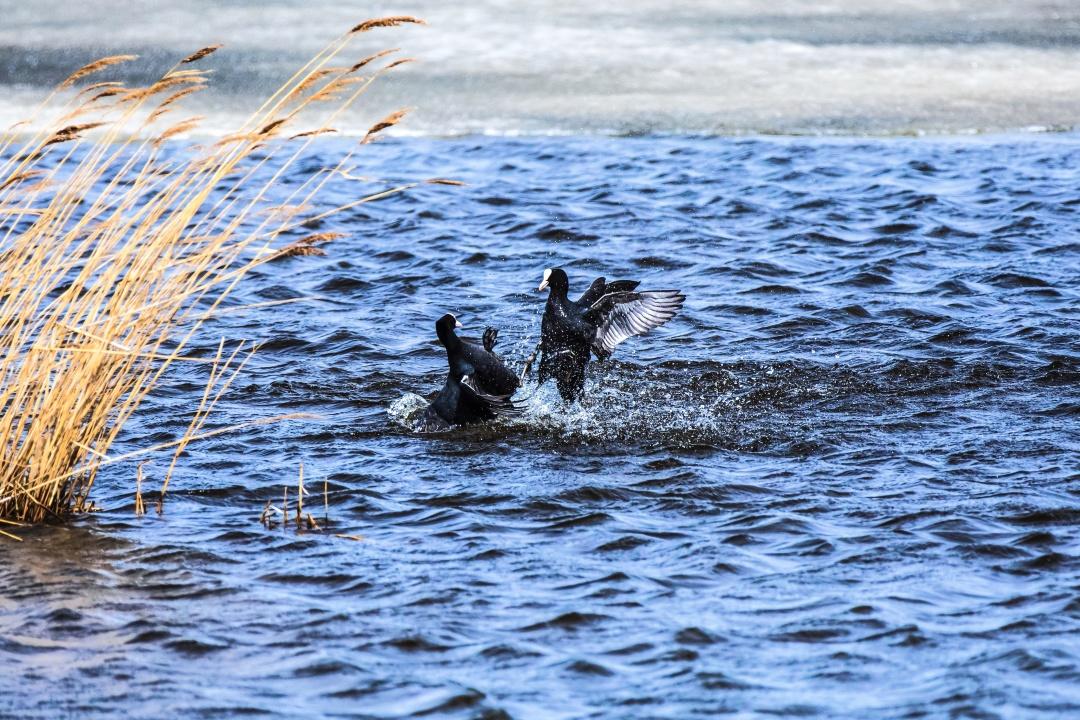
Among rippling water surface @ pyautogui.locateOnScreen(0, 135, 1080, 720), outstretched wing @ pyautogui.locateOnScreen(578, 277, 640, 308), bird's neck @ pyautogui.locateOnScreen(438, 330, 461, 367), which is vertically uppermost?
outstretched wing @ pyautogui.locateOnScreen(578, 277, 640, 308)

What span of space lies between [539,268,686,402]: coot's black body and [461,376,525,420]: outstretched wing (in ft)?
1.88

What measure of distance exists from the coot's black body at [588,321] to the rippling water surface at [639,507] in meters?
0.18

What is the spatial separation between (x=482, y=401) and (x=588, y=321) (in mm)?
1039

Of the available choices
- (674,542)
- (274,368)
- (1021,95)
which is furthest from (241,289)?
(1021,95)

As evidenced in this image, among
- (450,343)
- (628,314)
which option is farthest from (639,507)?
(628,314)

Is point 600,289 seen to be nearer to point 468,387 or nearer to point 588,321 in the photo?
point 588,321

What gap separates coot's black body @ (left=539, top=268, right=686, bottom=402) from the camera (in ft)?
24.9

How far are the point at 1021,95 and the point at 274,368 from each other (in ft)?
26.8

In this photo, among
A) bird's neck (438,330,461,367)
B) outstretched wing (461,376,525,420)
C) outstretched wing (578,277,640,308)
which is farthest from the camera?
outstretched wing (578,277,640,308)

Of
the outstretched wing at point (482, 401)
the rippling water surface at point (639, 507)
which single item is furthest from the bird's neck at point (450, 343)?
the rippling water surface at point (639, 507)

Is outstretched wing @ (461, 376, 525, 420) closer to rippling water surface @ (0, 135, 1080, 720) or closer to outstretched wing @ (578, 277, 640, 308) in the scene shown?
rippling water surface @ (0, 135, 1080, 720)

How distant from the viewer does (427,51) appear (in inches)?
594

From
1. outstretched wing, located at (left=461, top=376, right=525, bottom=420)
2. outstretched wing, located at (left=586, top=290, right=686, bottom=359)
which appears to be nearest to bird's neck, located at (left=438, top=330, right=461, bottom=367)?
outstretched wing, located at (left=461, top=376, right=525, bottom=420)

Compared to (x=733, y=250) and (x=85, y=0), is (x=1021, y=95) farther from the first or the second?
(x=85, y=0)
